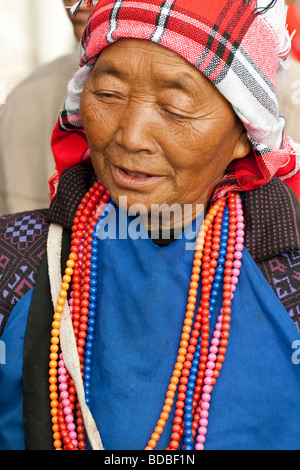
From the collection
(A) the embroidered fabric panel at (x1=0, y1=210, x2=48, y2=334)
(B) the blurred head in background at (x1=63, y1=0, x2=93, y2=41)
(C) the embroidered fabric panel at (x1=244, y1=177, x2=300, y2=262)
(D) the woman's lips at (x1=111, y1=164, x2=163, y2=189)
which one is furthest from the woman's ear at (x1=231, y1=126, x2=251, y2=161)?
(B) the blurred head in background at (x1=63, y1=0, x2=93, y2=41)

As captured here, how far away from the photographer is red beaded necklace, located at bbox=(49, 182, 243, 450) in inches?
59.0

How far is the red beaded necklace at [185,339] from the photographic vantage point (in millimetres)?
1498

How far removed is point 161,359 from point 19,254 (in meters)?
0.53

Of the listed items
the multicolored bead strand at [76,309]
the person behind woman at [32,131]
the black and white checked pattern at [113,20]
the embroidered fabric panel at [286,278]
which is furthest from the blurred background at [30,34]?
the embroidered fabric panel at [286,278]

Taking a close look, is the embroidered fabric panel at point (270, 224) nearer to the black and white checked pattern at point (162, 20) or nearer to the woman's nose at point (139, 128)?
the woman's nose at point (139, 128)

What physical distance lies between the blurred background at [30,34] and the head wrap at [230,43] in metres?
3.04

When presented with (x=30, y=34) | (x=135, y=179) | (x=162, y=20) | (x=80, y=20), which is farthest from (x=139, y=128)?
(x=30, y=34)

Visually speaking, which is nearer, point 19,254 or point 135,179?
point 135,179

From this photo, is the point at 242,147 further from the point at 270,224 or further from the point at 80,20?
the point at 80,20

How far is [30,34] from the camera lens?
4.50 m

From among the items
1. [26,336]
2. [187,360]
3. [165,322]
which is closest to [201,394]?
[187,360]

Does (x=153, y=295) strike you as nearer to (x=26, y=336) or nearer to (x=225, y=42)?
(x=26, y=336)

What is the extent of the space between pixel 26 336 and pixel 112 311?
9.5 inches
